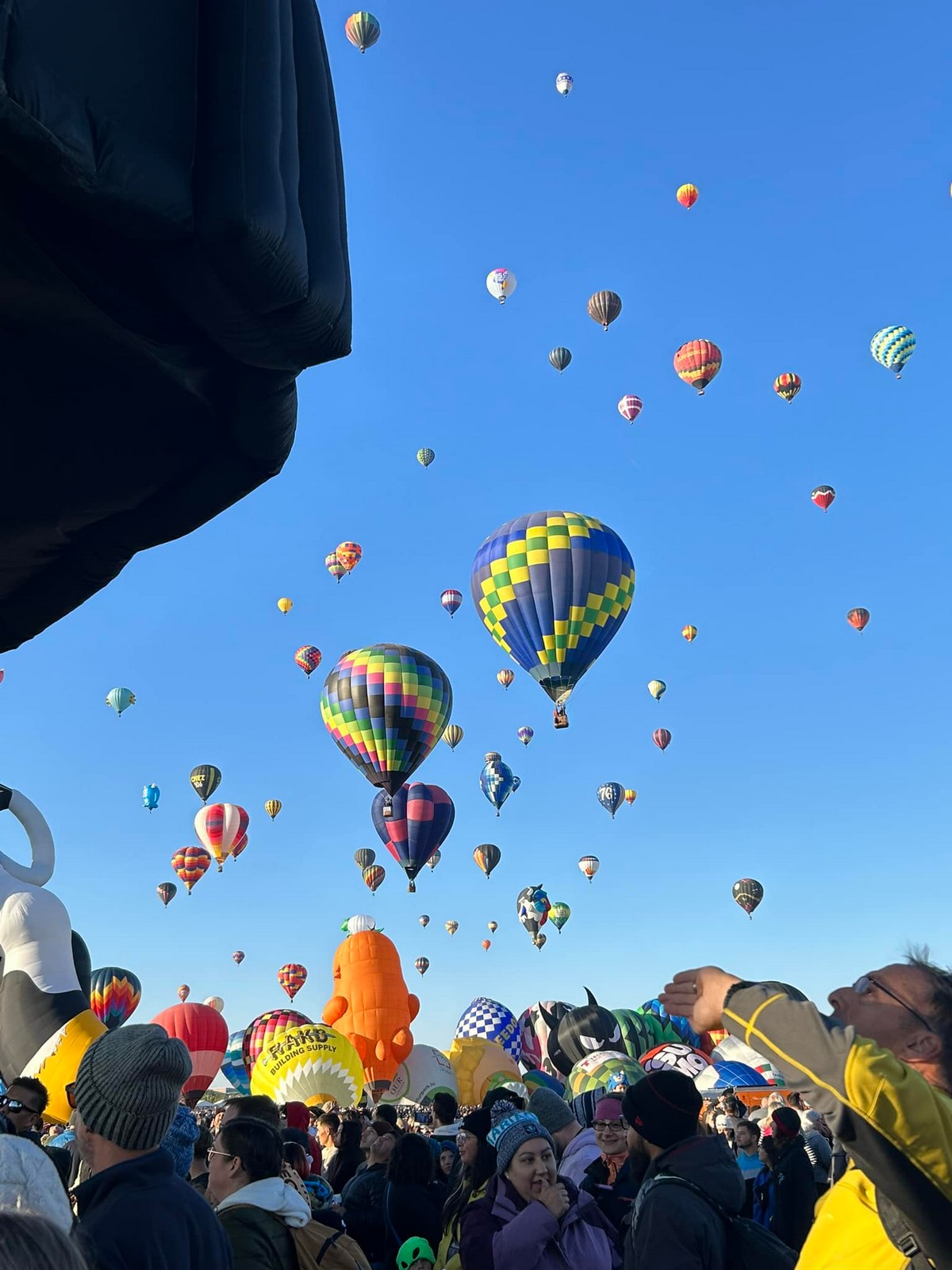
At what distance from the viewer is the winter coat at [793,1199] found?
537 cm

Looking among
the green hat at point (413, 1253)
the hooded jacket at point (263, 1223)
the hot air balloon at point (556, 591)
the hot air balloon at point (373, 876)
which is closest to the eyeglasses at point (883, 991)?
the hooded jacket at point (263, 1223)

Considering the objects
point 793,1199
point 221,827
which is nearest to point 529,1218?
point 793,1199

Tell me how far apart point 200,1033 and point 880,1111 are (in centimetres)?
2540

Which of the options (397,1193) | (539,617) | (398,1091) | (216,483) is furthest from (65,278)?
(398,1091)

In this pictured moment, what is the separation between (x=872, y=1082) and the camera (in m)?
1.43

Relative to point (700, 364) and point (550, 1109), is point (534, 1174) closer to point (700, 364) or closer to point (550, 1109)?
point (550, 1109)

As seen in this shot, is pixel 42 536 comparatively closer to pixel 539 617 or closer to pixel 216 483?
pixel 216 483

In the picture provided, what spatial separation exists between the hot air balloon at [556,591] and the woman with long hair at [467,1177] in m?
17.1

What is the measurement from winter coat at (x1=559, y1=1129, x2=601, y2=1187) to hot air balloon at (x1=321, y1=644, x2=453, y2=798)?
17350 millimetres

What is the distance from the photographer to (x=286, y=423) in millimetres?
1931

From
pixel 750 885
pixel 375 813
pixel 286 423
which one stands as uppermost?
pixel 750 885

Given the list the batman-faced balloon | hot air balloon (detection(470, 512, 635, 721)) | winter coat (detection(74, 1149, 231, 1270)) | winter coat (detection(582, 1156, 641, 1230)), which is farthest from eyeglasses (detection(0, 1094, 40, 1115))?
the batman-faced balloon

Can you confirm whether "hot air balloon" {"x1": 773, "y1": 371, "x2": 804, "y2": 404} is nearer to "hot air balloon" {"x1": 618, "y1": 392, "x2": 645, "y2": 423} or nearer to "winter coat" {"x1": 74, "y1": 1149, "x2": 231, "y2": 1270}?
"hot air balloon" {"x1": 618, "y1": 392, "x2": 645, "y2": 423}

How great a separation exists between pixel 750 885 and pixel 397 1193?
33549mm
